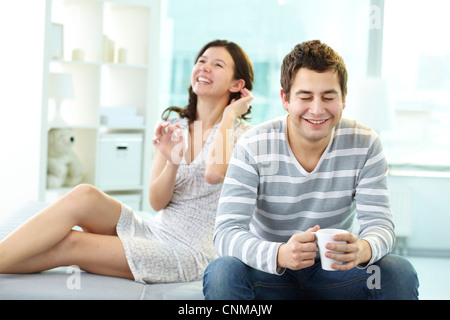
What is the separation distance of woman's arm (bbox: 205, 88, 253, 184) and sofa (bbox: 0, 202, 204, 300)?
38cm

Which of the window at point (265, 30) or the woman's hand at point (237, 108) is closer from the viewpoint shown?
the woman's hand at point (237, 108)

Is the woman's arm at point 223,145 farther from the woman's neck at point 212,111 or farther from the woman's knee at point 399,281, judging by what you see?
the woman's knee at point 399,281

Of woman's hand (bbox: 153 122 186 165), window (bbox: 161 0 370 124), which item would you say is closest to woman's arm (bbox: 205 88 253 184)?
woman's hand (bbox: 153 122 186 165)

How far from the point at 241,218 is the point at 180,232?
0.46 meters

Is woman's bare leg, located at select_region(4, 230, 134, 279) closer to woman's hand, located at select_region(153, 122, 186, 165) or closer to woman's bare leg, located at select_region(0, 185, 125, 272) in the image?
woman's bare leg, located at select_region(0, 185, 125, 272)

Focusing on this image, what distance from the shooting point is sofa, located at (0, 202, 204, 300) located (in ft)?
5.72

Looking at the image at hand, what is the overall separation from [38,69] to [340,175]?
2509 millimetres

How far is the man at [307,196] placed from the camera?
5.25 feet

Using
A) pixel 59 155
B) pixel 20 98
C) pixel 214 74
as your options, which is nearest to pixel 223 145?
pixel 214 74

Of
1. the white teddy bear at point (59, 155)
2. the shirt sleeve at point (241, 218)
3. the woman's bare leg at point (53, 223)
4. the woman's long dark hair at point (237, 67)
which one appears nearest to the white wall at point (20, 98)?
the white teddy bear at point (59, 155)

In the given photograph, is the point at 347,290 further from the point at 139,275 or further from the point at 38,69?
the point at 38,69

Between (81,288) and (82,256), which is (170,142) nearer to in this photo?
(82,256)

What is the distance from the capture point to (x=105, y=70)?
437 cm
